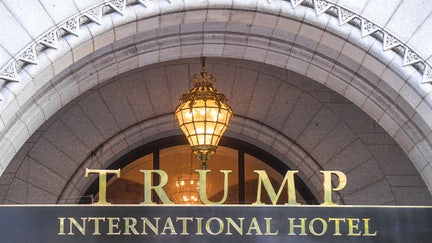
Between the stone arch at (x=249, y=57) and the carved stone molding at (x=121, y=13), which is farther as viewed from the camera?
the stone arch at (x=249, y=57)

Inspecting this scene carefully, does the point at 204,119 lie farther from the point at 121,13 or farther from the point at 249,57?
the point at 121,13

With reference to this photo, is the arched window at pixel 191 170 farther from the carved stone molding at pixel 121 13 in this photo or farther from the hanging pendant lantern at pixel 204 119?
the carved stone molding at pixel 121 13

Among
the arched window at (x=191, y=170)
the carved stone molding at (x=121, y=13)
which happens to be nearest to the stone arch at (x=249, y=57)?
the carved stone molding at (x=121, y=13)

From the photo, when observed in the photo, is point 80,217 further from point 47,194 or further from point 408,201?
point 408,201

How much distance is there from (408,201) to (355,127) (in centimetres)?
122

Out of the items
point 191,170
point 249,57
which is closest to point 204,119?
point 249,57

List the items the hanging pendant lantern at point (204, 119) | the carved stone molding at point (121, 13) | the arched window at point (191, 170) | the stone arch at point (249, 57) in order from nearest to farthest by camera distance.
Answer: the carved stone molding at point (121, 13), the stone arch at point (249, 57), the hanging pendant lantern at point (204, 119), the arched window at point (191, 170)

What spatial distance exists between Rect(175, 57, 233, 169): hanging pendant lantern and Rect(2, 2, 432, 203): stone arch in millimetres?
867

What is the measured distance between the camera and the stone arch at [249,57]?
39.3 ft

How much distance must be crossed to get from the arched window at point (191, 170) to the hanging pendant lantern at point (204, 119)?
203cm

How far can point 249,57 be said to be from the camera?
1346cm

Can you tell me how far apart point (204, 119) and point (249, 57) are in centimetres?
102

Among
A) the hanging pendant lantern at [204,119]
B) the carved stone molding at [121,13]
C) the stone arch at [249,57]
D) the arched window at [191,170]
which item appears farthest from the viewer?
the arched window at [191,170]

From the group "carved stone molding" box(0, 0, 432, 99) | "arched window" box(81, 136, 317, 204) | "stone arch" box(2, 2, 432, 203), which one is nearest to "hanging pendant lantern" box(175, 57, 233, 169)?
"stone arch" box(2, 2, 432, 203)
